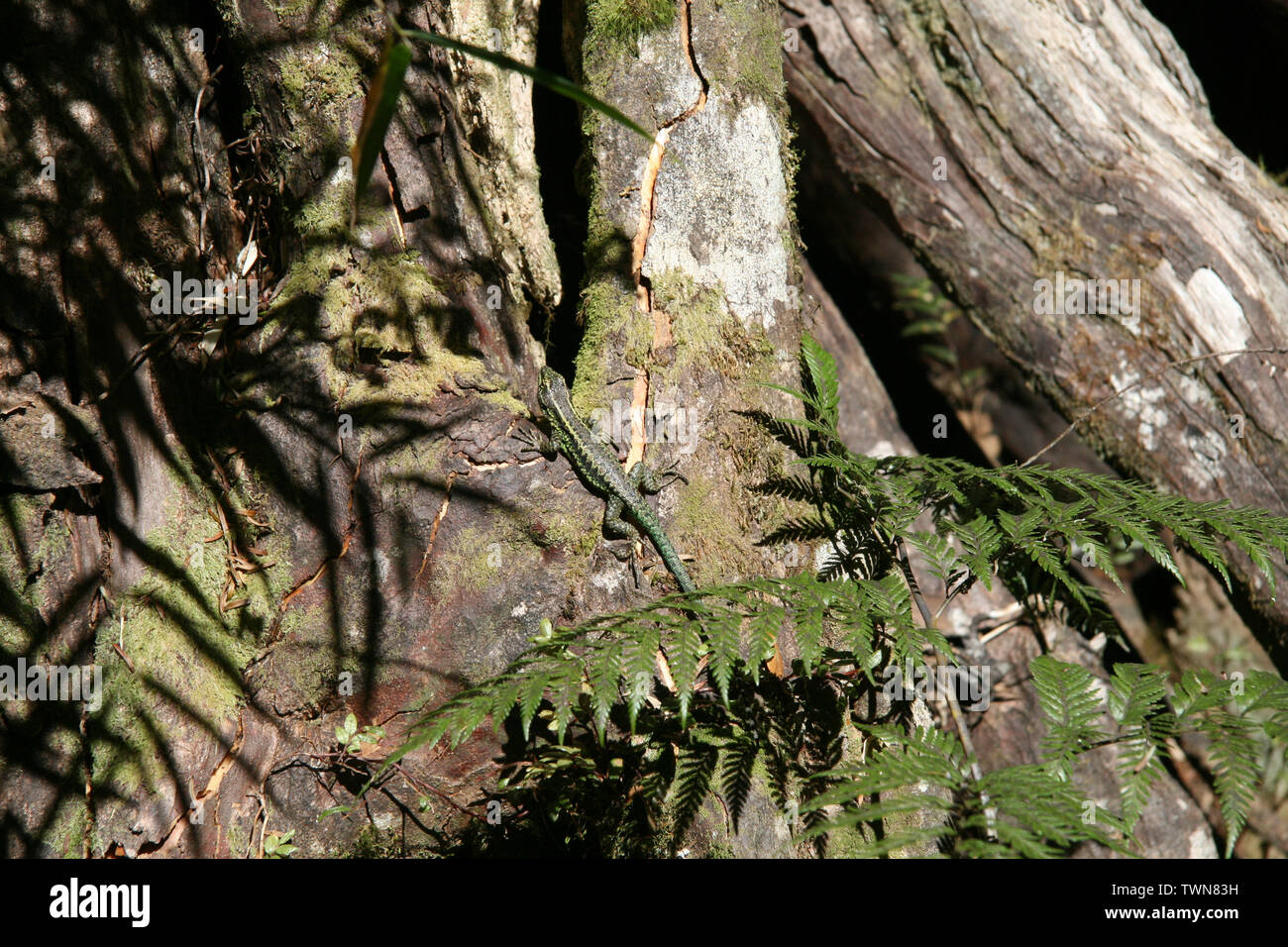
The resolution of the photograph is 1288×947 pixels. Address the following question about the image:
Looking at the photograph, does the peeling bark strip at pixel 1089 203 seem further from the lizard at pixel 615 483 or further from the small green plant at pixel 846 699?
the lizard at pixel 615 483

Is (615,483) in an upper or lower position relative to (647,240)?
lower

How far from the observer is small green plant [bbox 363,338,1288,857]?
2164mm

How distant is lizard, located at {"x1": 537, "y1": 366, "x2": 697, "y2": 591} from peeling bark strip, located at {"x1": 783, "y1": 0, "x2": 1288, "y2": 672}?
2.49m

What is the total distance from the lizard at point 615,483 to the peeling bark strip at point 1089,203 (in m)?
2.49

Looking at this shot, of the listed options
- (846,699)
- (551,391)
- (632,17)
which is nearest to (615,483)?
(551,391)

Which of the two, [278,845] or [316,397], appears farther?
[316,397]

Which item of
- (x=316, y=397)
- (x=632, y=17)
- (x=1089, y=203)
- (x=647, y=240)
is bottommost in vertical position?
(x=316, y=397)

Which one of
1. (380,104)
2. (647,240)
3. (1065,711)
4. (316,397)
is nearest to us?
(380,104)

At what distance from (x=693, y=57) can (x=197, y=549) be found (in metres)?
2.69

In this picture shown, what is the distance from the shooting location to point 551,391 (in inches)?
129

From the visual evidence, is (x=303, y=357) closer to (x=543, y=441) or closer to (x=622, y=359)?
(x=543, y=441)

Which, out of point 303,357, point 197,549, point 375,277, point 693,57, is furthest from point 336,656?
point 693,57

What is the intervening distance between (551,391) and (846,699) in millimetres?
1637

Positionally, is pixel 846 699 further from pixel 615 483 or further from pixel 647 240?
pixel 647 240
